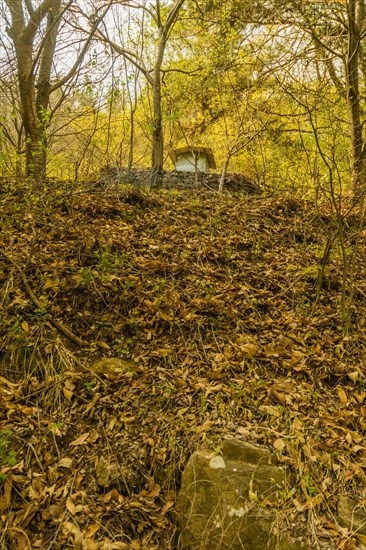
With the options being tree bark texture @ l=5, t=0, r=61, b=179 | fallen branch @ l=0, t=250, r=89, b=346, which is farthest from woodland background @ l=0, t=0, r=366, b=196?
fallen branch @ l=0, t=250, r=89, b=346

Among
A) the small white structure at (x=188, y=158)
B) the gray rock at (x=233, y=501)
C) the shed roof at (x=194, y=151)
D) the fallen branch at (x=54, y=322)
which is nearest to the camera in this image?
the gray rock at (x=233, y=501)

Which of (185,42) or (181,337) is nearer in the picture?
(181,337)

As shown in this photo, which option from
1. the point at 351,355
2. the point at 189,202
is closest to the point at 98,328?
the point at 351,355

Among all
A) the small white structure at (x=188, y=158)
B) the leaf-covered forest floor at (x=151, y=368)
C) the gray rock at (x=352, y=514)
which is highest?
the small white structure at (x=188, y=158)

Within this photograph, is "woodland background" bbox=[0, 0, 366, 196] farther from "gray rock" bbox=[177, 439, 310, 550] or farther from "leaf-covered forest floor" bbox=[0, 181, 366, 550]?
"gray rock" bbox=[177, 439, 310, 550]

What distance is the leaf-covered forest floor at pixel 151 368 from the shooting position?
7.54 feet

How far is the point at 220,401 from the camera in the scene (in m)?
2.82

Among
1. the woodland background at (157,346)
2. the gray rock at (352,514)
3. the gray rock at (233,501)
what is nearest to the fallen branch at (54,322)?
the woodland background at (157,346)

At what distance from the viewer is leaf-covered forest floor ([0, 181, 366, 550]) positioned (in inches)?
90.5

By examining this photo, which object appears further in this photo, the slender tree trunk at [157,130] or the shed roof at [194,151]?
the shed roof at [194,151]

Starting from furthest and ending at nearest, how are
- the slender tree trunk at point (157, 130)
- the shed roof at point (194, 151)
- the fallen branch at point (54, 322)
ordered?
the shed roof at point (194, 151), the slender tree trunk at point (157, 130), the fallen branch at point (54, 322)

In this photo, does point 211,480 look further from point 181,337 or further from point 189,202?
point 189,202

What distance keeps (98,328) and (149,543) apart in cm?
168

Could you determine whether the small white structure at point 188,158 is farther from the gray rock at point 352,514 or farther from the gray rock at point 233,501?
the gray rock at point 352,514
